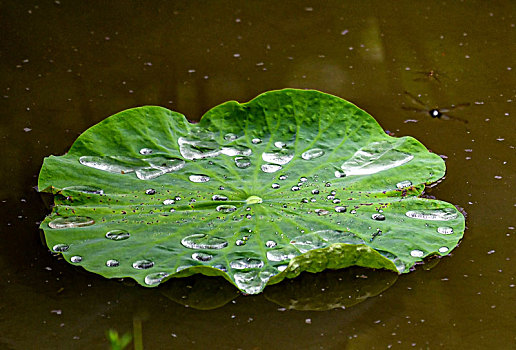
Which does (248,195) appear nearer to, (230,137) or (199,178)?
(199,178)

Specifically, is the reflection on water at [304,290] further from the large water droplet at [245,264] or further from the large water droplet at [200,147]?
the large water droplet at [200,147]

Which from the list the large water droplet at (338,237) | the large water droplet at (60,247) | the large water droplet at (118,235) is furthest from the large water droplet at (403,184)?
the large water droplet at (60,247)

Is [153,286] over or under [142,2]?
under

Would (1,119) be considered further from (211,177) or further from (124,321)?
(124,321)

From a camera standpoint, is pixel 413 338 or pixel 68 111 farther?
pixel 68 111

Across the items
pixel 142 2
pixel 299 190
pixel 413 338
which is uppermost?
pixel 142 2

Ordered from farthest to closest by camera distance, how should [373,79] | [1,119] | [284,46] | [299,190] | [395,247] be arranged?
[284,46] < [373,79] < [1,119] < [299,190] < [395,247]

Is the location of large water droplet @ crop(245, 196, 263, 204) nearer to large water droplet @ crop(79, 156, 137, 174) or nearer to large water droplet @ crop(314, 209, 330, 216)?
large water droplet @ crop(314, 209, 330, 216)

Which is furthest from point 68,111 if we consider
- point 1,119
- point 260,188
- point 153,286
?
point 153,286
